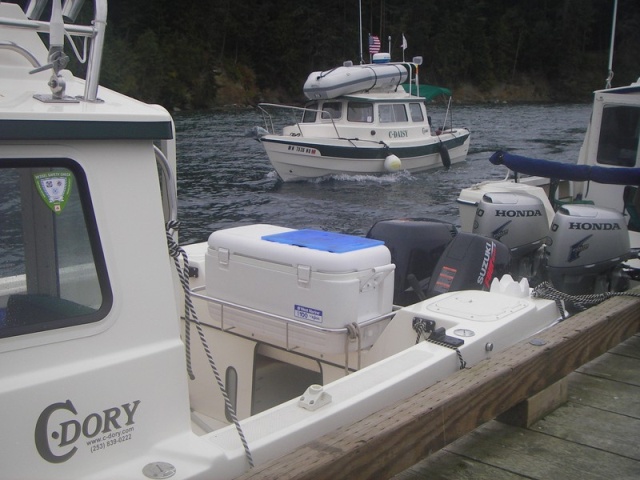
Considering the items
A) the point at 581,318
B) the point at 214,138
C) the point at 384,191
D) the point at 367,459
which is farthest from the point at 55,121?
the point at 214,138

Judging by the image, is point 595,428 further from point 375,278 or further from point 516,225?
point 516,225

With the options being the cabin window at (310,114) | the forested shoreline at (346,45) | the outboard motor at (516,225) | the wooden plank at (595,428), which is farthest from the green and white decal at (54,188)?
the forested shoreline at (346,45)

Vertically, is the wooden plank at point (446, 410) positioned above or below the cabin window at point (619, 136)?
below

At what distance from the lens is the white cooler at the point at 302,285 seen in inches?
121

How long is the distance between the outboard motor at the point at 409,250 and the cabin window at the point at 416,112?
16.6 m

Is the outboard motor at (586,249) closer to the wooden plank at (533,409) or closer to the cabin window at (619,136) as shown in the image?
the wooden plank at (533,409)

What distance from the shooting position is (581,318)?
3.98 meters

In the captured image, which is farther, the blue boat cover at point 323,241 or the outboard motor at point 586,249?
the outboard motor at point 586,249

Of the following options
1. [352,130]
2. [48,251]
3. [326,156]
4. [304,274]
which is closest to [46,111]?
[48,251]

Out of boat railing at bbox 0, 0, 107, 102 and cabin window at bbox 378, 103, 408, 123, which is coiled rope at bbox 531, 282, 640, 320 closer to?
boat railing at bbox 0, 0, 107, 102

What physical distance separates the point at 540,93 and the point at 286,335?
7205 centimetres

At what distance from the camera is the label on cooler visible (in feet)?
10.2

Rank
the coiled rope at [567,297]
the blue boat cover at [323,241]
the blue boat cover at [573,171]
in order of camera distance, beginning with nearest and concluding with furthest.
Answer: the blue boat cover at [323,241]
the coiled rope at [567,297]
the blue boat cover at [573,171]

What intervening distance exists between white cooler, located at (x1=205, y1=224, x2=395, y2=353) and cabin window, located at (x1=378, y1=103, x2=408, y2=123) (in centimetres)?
1668
